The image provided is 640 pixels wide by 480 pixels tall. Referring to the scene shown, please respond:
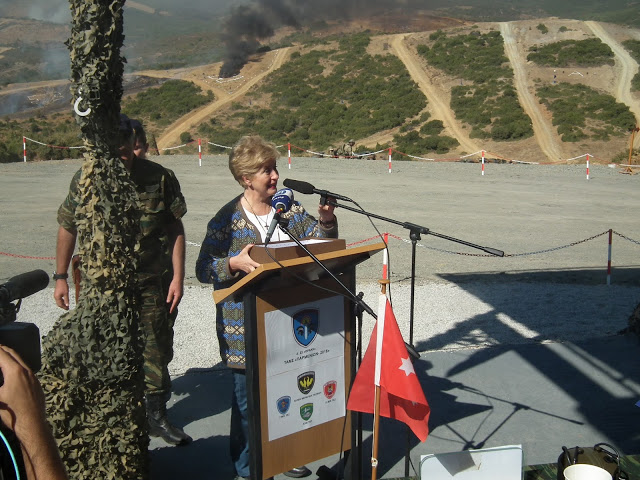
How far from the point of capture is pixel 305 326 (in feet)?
11.1

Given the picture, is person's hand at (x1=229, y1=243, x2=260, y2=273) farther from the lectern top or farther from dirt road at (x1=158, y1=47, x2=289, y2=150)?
dirt road at (x1=158, y1=47, x2=289, y2=150)

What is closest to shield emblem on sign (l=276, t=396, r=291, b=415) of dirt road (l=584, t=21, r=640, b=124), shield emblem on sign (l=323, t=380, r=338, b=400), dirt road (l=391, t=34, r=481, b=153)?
shield emblem on sign (l=323, t=380, r=338, b=400)

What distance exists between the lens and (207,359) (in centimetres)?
609

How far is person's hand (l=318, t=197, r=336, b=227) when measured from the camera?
3.62 metres

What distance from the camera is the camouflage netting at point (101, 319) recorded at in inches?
112

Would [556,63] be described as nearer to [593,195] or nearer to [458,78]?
[458,78]

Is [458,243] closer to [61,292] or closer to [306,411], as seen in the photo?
[306,411]

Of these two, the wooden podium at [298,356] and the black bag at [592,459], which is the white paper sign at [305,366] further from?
the black bag at [592,459]

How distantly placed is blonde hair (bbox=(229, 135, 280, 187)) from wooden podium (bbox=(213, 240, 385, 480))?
0.67 meters

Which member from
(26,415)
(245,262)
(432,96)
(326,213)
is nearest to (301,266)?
(245,262)

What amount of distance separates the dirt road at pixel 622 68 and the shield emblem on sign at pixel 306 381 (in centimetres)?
3623

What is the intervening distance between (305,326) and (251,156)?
0.97 meters

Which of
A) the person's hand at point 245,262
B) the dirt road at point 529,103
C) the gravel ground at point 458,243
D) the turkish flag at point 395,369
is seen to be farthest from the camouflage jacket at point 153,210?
the dirt road at point 529,103

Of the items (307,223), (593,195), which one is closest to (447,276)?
(307,223)
